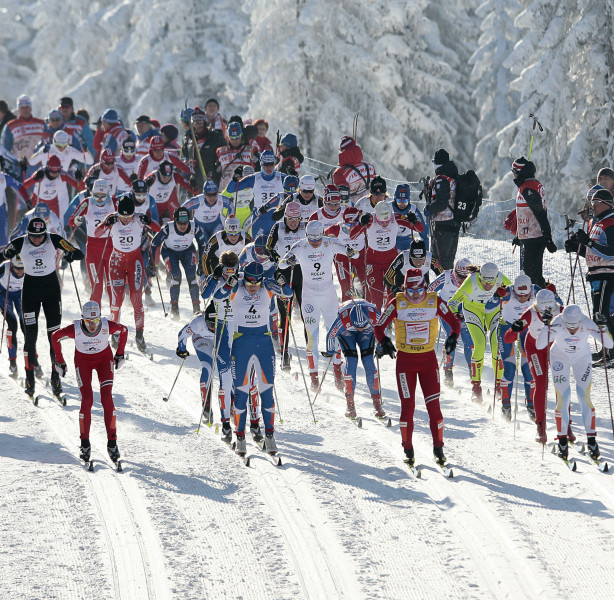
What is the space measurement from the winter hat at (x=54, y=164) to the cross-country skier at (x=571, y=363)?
1036cm

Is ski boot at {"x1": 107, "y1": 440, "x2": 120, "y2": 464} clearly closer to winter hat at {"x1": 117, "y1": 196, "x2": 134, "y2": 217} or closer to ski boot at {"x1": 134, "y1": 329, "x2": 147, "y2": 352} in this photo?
ski boot at {"x1": 134, "y1": 329, "x2": 147, "y2": 352}

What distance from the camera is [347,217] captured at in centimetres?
1488

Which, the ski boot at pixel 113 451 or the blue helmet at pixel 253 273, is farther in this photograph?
the blue helmet at pixel 253 273

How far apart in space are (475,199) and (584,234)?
269 centimetres

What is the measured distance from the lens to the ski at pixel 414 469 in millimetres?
10805

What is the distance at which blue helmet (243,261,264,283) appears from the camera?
11352 mm

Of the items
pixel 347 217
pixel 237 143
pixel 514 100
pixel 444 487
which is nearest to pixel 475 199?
pixel 347 217

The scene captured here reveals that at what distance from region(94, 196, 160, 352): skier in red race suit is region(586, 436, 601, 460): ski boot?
23.8ft

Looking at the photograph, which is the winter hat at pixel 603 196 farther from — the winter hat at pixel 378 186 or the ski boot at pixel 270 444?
the ski boot at pixel 270 444

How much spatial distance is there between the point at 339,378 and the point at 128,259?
12.8 feet

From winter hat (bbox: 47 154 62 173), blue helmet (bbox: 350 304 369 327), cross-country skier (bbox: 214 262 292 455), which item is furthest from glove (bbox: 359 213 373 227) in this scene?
winter hat (bbox: 47 154 62 173)

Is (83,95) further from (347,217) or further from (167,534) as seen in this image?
(167,534)

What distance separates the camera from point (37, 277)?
44.1ft

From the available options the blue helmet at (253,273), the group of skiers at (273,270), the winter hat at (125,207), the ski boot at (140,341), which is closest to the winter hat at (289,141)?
the group of skiers at (273,270)
